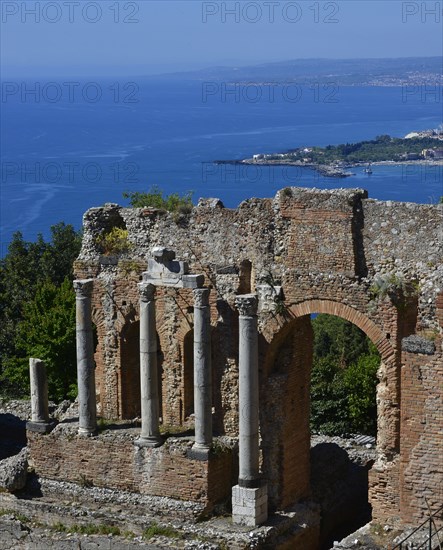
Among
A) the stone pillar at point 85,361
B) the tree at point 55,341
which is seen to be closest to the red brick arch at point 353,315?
the stone pillar at point 85,361

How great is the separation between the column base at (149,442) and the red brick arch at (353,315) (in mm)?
4053

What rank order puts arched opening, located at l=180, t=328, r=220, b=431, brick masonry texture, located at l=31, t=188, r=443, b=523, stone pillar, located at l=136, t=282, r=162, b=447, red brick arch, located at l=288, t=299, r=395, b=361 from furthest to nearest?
1. arched opening, located at l=180, t=328, r=220, b=431
2. stone pillar, located at l=136, t=282, r=162, b=447
3. red brick arch, located at l=288, t=299, r=395, b=361
4. brick masonry texture, located at l=31, t=188, r=443, b=523

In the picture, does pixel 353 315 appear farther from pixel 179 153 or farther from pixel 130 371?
pixel 179 153

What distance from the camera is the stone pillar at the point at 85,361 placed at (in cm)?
2655

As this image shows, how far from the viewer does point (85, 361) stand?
26.6m

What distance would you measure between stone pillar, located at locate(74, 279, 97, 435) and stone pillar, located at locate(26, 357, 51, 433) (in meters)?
1.03

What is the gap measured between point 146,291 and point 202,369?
213 centimetres

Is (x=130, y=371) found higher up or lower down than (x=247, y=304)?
lower down

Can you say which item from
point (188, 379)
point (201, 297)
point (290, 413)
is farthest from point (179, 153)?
point (201, 297)

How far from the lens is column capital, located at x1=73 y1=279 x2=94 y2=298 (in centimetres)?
2655

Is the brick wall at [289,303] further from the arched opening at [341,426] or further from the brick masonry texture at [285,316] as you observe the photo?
the arched opening at [341,426]

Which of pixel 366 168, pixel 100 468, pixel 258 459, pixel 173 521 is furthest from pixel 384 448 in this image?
pixel 366 168

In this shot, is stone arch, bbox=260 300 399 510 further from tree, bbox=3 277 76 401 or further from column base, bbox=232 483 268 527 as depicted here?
tree, bbox=3 277 76 401

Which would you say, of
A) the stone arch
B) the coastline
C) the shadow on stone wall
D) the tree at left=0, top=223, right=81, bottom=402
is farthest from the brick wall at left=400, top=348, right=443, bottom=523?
the coastline
